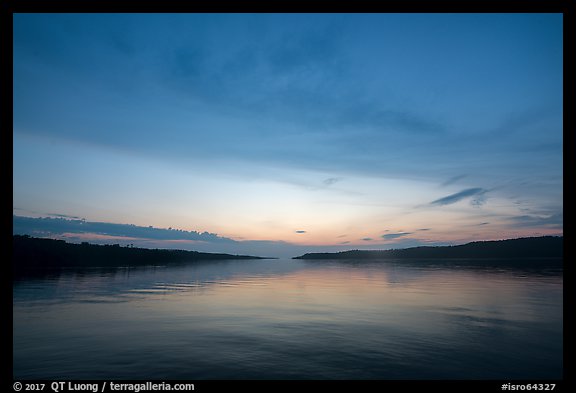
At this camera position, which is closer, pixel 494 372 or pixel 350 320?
pixel 494 372

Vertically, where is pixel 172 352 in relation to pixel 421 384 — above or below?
below

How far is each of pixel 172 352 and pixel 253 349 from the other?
3.91 metres

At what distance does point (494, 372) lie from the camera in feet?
44.3

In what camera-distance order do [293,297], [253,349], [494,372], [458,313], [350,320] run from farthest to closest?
[293,297], [458,313], [350,320], [253,349], [494,372]

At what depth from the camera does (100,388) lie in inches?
332

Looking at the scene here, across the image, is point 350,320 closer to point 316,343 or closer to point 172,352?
point 316,343

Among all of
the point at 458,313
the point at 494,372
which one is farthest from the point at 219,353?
the point at 458,313
